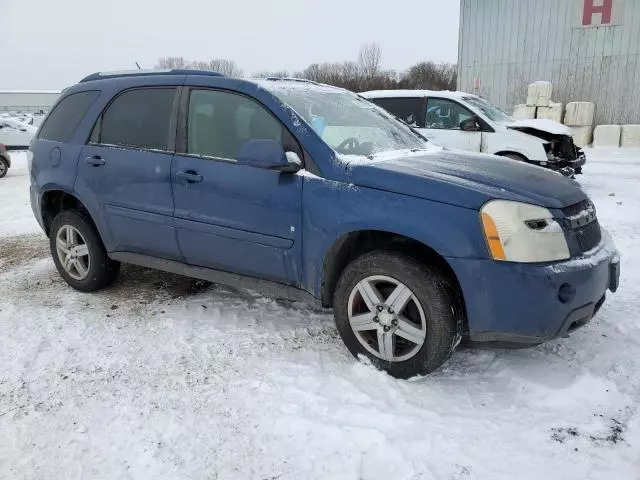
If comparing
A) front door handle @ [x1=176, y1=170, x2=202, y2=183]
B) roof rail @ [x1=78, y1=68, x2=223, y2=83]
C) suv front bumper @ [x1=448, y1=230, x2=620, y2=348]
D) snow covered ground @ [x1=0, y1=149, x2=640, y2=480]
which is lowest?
snow covered ground @ [x1=0, y1=149, x2=640, y2=480]

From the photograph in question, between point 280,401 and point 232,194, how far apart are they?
134cm

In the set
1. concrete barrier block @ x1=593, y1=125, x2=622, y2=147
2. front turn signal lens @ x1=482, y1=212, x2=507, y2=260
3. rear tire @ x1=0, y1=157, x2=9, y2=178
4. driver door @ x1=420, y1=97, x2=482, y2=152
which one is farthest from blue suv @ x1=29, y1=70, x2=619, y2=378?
concrete barrier block @ x1=593, y1=125, x2=622, y2=147

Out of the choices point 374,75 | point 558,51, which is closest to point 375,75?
point 374,75

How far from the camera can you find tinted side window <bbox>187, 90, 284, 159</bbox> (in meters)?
3.38

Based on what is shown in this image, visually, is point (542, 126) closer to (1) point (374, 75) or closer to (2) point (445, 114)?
(2) point (445, 114)

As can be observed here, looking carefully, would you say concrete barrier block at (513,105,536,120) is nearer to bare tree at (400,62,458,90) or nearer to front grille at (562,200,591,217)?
front grille at (562,200,591,217)

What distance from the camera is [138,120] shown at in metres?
3.93

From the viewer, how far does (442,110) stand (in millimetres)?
Answer: 8836

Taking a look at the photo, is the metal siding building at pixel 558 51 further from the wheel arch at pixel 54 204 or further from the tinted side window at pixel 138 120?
the wheel arch at pixel 54 204

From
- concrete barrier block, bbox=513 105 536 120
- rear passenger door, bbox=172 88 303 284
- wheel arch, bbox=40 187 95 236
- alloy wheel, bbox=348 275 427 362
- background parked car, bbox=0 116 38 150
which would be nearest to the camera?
alloy wheel, bbox=348 275 427 362

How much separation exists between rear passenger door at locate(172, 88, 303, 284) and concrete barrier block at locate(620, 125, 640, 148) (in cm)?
1592

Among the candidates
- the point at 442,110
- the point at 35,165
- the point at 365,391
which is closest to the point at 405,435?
the point at 365,391

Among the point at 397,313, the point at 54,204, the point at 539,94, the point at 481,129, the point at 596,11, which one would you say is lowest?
the point at 397,313

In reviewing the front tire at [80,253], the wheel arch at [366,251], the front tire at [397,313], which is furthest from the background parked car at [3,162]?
the front tire at [397,313]
